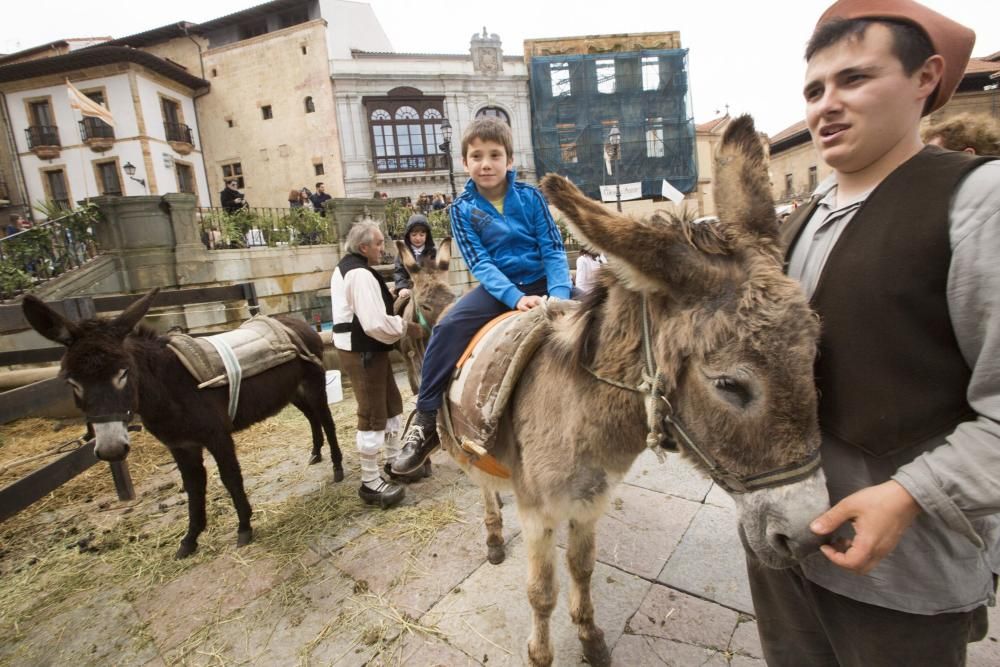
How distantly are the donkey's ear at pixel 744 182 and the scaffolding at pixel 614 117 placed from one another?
3007 centimetres

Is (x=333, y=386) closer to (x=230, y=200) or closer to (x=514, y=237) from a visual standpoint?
(x=514, y=237)

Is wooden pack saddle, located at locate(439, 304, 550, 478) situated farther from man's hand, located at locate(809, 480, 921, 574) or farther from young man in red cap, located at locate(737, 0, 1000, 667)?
man's hand, located at locate(809, 480, 921, 574)

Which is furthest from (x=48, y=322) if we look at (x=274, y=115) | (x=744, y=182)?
(x=274, y=115)

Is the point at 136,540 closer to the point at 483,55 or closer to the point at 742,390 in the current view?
the point at 742,390

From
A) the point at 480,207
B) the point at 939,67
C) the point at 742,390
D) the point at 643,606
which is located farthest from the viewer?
the point at 480,207

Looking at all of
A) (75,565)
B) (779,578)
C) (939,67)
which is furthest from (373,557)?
(939,67)

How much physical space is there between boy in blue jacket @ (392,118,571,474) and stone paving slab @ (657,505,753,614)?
1.80 metres

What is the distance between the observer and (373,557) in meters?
3.33

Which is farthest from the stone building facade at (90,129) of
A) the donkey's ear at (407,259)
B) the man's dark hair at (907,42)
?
the man's dark hair at (907,42)

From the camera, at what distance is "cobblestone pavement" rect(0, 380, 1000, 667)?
2430 millimetres

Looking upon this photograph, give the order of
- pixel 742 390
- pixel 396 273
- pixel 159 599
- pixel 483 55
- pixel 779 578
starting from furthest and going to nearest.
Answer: pixel 483 55 < pixel 396 273 < pixel 159 599 < pixel 779 578 < pixel 742 390

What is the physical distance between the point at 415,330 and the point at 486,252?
2.35 m

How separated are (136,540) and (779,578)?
4.83 m

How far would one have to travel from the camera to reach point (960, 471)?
881 millimetres
